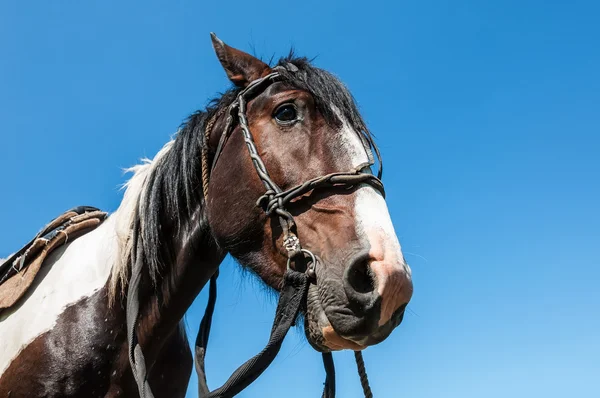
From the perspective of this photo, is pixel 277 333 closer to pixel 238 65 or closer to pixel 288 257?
pixel 288 257

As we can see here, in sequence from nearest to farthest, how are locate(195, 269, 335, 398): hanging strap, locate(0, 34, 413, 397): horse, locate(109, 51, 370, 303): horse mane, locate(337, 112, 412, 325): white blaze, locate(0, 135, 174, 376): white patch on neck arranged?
locate(337, 112, 412, 325): white blaze, locate(0, 34, 413, 397): horse, locate(195, 269, 335, 398): hanging strap, locate(109, 51, 370, 303): horse mane, locate(0, 135, 174, 376): white patch on neck

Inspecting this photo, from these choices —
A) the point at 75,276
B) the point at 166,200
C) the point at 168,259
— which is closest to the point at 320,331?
the point at 168,259

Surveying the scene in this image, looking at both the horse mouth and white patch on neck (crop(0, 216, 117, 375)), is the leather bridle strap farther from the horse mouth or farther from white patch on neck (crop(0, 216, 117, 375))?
white patch on neck (crop(0, 216, 117, 375))

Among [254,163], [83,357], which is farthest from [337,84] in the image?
[83,357]

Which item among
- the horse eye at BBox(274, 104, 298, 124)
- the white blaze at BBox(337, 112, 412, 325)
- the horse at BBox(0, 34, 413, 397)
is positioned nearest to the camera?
the white blaze at BBox(337, 112, 412, 325)

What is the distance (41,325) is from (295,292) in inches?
70.7

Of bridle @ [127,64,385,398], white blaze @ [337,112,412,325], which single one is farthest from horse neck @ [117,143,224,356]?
white blaze @ [337,112,412,325]

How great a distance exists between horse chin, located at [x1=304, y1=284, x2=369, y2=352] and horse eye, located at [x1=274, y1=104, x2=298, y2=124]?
0.92 metres

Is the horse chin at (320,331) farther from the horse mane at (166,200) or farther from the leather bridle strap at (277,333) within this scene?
the horse mane at (166,200)

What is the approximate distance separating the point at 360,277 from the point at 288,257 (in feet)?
1.25

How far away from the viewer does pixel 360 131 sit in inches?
119

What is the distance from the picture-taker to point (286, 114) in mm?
3033

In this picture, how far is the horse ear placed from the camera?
11.1 feet

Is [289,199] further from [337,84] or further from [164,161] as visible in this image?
[164,161]
